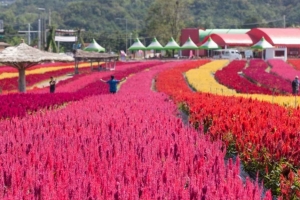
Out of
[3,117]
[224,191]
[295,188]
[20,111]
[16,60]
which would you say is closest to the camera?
[224,191]

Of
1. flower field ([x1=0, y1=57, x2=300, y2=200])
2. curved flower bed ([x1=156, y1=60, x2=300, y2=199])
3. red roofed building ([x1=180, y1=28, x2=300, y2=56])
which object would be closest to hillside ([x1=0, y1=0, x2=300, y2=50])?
red roofed building ([x1=180, y1=28, x2=300, y2=56])

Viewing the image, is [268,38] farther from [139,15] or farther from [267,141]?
[139,15]

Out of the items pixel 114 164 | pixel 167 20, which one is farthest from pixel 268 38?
pixel 114 164

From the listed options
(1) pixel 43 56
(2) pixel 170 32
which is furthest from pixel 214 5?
(1) pixel 43 56

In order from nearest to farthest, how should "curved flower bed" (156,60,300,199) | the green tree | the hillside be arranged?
"curved flower bed" (156,60,300,199), the green tree, the hillside

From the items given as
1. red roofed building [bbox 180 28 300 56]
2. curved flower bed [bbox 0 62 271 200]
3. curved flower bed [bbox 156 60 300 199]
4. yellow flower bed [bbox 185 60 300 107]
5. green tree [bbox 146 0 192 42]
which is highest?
green tree [bbox 146 0 192 42]

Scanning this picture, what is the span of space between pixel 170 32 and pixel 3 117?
86.9 metres

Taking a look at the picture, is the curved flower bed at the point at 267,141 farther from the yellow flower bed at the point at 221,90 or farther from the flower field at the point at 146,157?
the yellow flower bed at the point at 221,90

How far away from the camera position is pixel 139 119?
9000 mm

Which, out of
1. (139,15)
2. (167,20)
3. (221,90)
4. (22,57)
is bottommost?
(221,90)

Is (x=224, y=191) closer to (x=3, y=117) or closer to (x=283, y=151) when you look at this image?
(x=283, y=151)

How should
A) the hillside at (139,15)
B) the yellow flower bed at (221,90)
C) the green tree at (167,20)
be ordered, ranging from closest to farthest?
the yellow flower bed at (221,90) < the green tree at (167,20) < the hillside at (139,15)

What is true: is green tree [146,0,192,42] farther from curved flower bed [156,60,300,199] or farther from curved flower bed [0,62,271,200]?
curved flower bed [0,62,271,200]

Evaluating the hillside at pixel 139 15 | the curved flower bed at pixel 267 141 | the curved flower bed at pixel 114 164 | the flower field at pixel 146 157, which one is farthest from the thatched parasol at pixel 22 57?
the hillside at pixel 139 15
